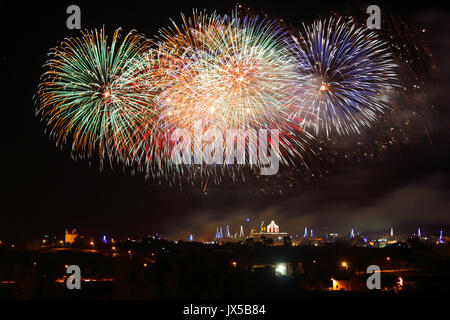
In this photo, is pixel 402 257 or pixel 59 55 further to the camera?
pixel 402 257
